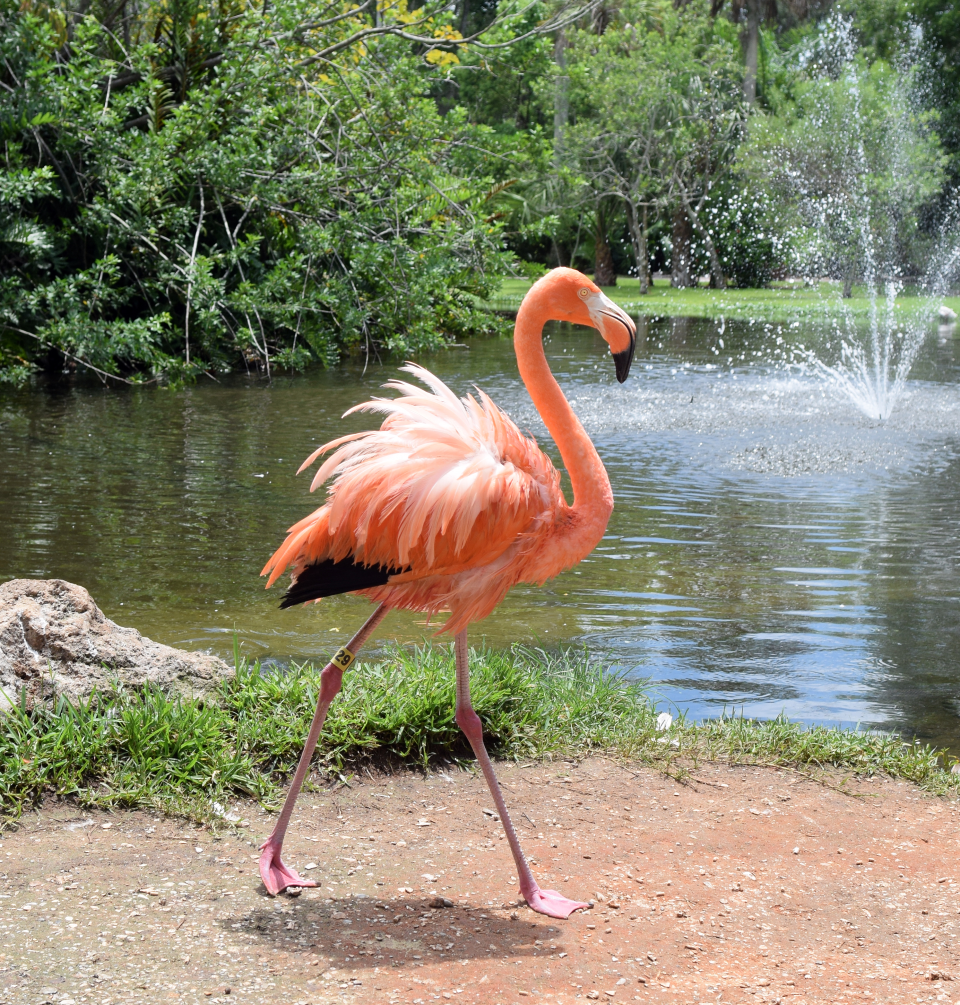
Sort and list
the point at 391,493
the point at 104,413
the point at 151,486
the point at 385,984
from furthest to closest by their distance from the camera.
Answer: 1. the point at 104,413
2. the point at 151,486
3. the point at 391,493
4. the point at 385,984

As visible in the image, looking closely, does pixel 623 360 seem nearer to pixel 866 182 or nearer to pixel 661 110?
pixel 866 182

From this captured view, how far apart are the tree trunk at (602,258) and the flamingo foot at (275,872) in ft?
119

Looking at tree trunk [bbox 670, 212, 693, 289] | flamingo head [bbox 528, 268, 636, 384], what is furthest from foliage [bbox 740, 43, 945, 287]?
flamingo head [bbox 528, 268, 636, 384]

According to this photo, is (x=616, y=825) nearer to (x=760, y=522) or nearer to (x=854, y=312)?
(x=760, y=522)

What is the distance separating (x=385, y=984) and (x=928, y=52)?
39956mm

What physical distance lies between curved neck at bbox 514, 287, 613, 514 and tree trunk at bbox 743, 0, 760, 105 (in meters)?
34.2

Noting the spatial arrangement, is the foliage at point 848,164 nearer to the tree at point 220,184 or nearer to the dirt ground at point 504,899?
the tree at point 220,184

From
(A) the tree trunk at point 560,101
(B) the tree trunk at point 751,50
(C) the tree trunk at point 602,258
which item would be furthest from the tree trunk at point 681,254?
(A) the tree trunk at point 560,101

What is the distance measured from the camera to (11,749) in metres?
3.35

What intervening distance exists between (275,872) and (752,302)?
29.2 meters

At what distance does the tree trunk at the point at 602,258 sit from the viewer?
3769 centimetres

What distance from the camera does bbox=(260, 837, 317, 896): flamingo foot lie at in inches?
115

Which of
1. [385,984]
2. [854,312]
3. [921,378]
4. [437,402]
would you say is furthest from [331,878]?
[854,312]

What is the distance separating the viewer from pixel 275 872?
116 inches
